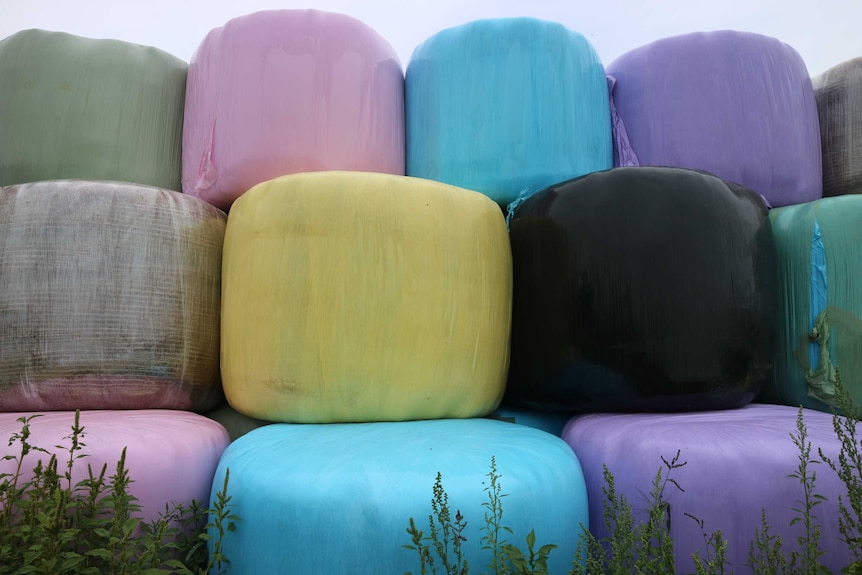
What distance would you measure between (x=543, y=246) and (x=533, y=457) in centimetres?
41

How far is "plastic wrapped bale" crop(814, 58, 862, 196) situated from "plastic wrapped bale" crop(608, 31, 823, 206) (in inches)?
1.9

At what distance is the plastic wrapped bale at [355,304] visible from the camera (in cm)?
101

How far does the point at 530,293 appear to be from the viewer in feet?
3.73

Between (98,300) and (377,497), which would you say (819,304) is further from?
(98,300)

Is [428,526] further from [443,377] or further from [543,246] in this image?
[543,246]

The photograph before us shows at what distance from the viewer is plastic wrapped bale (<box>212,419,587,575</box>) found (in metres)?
0.73

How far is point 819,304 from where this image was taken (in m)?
1.10

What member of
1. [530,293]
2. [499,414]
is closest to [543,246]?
[530,293]

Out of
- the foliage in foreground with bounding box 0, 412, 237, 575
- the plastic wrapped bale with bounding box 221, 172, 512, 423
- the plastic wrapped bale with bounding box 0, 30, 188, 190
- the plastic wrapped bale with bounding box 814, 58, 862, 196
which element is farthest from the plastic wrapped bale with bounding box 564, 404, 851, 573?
the plastic wrapped bale with bounding box 0, 30, 188, 190

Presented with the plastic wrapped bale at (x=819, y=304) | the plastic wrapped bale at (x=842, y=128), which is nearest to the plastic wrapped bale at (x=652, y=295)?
the plastic wrapped bale at (x=819, y=304)

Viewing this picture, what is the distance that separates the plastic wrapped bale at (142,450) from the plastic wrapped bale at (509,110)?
0.69 meters

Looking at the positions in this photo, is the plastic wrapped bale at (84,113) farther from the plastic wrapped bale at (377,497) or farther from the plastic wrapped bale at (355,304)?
the plastic wrapped bale at (377,497)

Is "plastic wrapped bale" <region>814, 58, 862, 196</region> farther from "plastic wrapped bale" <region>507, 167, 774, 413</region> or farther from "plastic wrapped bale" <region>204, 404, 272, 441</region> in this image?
"plastic wrapped bale" <region>204, 404, 272, 441</region>

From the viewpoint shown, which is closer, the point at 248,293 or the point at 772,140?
the point at 248,293
